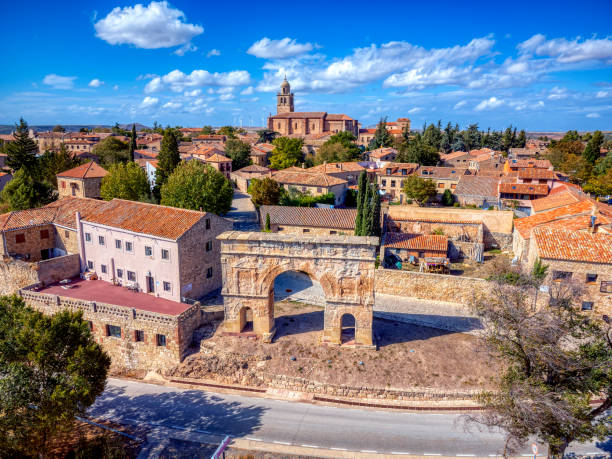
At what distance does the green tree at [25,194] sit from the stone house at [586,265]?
5160 centimetres

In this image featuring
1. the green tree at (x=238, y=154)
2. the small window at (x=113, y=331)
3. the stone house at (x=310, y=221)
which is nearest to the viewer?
the small window at (x=113, y=331)

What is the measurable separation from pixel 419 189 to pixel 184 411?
4595 cm

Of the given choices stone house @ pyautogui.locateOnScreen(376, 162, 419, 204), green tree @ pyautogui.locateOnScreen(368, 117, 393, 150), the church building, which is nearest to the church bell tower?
the church building

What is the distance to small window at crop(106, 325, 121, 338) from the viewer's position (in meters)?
28.0

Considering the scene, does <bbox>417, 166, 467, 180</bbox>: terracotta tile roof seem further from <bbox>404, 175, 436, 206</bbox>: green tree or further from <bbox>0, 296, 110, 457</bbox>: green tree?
<bbox>0, 296, 110, 457</bbox>: green tree

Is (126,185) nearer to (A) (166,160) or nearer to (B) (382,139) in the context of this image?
(A) (166,160)

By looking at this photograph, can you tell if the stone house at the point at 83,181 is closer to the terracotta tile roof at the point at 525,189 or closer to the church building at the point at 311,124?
the terracotta tile roof at the point at 525,189

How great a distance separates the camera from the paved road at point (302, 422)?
1936 centimetres

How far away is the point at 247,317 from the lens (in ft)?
97.8

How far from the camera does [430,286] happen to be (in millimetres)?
32406

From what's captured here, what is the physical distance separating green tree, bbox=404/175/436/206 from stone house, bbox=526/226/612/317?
30267 millimetres

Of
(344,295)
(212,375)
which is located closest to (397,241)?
(344,295)

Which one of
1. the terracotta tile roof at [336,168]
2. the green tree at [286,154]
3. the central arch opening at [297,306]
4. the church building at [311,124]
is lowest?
the central arch opening at [297,306]

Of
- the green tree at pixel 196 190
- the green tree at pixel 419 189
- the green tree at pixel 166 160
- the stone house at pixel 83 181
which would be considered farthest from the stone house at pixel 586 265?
the stone house at pixel 83 181
